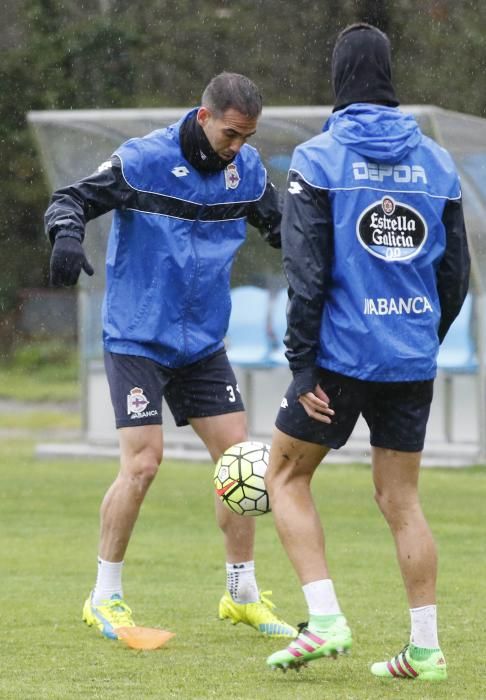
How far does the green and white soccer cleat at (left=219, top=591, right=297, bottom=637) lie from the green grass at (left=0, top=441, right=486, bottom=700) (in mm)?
77

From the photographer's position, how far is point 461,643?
6.25 metres

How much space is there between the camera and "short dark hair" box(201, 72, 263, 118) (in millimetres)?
6203

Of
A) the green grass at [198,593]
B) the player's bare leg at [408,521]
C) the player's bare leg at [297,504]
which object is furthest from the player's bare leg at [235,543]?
the player's bare leg at [408,521]

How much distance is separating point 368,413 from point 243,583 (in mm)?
1392

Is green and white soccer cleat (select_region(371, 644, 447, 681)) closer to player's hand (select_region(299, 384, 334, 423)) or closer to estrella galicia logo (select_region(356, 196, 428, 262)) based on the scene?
player's hand (select_region(299, 384, 334, 423))

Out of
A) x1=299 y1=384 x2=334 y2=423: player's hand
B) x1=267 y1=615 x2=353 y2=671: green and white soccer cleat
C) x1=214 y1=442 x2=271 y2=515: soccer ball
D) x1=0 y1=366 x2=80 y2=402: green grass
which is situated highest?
x1=299 y1=384 x2=334 y2=423: player's hand

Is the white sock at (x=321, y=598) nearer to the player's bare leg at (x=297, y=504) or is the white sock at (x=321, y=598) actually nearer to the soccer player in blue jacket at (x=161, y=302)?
the player's bare leg at (x=297, y=504)

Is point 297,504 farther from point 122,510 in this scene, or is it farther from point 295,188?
point 122,510

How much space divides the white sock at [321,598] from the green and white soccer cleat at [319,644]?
4cm

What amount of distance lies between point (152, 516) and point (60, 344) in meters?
21.4

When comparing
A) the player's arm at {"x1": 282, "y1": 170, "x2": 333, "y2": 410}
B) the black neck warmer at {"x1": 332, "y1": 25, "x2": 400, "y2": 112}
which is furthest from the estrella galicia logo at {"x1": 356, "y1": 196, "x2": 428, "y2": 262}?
the black neck warmer at {"x1": 332, "y1": 25, "x2": 400, "y2": 112}

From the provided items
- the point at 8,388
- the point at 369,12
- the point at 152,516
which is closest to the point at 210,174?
the point at 152,516

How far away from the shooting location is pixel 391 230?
5.31m

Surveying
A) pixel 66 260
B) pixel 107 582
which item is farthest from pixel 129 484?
pixel 66 260
